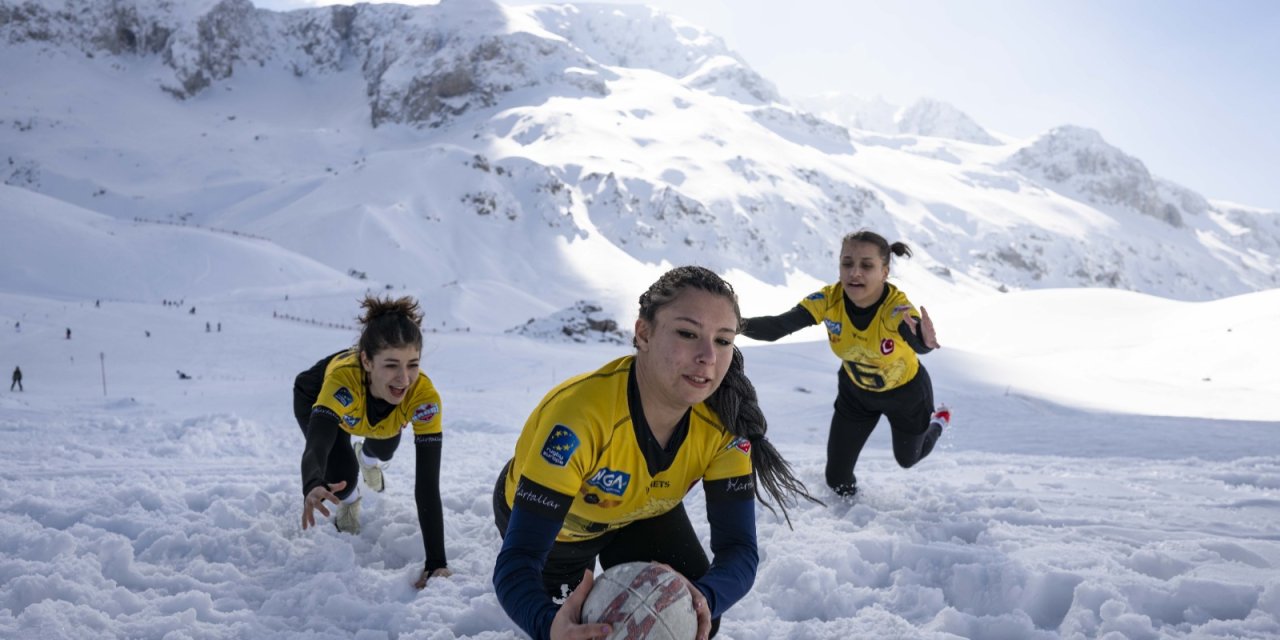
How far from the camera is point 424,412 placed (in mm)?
4867

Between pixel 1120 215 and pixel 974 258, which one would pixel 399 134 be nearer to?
pixel 974 258

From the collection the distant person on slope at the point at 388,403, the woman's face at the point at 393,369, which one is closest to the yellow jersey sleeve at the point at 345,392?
the distant person on slope at the point at 388,403

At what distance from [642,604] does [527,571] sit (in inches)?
18.1

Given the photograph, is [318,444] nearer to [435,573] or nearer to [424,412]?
[424,412]

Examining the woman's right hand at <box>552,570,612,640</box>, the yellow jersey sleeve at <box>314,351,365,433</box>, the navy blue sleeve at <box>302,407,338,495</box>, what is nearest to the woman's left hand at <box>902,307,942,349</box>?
the woman's right hand at <box>552,570,612,640</box>

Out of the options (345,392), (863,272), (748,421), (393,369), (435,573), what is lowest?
(435,573)

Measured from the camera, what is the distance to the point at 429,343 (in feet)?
77.8

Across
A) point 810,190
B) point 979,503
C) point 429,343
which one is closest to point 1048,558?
point 979,503

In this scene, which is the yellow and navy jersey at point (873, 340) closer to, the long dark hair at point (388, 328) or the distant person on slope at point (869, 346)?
the distant person on slope at point (869, 346)

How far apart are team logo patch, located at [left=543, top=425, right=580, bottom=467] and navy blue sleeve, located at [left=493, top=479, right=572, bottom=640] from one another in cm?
15

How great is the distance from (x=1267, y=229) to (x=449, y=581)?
746 ft

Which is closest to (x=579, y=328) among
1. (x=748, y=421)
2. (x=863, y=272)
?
(x=863, y=272)

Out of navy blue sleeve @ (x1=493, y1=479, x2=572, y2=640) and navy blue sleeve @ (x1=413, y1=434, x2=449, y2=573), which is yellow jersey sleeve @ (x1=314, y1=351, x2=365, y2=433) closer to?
navy blue sleeve @ (x1=413, y1=434, x2=449, y2=573)

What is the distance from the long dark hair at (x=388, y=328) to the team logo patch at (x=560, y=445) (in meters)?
2.26
